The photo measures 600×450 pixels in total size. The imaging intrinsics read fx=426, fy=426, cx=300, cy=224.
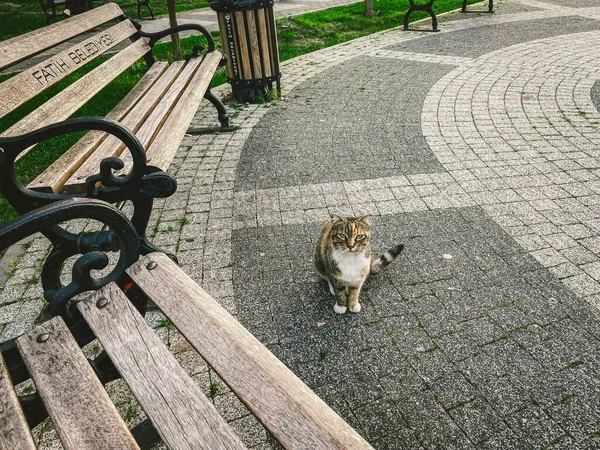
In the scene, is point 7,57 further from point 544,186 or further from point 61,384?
point 544,186

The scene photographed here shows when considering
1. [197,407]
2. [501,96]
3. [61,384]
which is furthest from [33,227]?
[501,96]

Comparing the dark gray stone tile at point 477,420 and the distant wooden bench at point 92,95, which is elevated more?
the distant wooden bench at point 92,95

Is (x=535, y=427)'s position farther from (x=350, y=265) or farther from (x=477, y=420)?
(x=350, y=265)

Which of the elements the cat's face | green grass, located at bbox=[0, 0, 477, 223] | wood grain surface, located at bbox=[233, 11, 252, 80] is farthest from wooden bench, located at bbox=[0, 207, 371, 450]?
wood grain surface, located at bbox=[233, 11, 252, 80]

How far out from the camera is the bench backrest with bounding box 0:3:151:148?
278cm

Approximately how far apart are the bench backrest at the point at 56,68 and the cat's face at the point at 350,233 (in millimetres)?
2105

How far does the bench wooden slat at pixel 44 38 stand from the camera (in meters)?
2.85

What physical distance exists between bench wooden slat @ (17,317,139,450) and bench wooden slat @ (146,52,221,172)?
1.19 m

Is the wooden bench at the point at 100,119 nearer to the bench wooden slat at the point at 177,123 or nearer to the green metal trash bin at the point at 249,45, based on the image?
the bench wooden slat at the point at 177,123

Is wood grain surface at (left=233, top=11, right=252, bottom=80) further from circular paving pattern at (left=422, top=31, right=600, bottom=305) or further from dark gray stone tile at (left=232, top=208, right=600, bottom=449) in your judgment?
dark gray stone tile at (left=232, top=208, right=600, bottom=449)

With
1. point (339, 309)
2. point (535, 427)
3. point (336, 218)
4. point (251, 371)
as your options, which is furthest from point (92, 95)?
point (535, 427)

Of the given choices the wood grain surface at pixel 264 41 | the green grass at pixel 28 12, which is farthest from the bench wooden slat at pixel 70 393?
the green grass at pixel 28 12

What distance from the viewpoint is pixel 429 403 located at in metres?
2.29

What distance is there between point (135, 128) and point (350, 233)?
1930 millimetres
